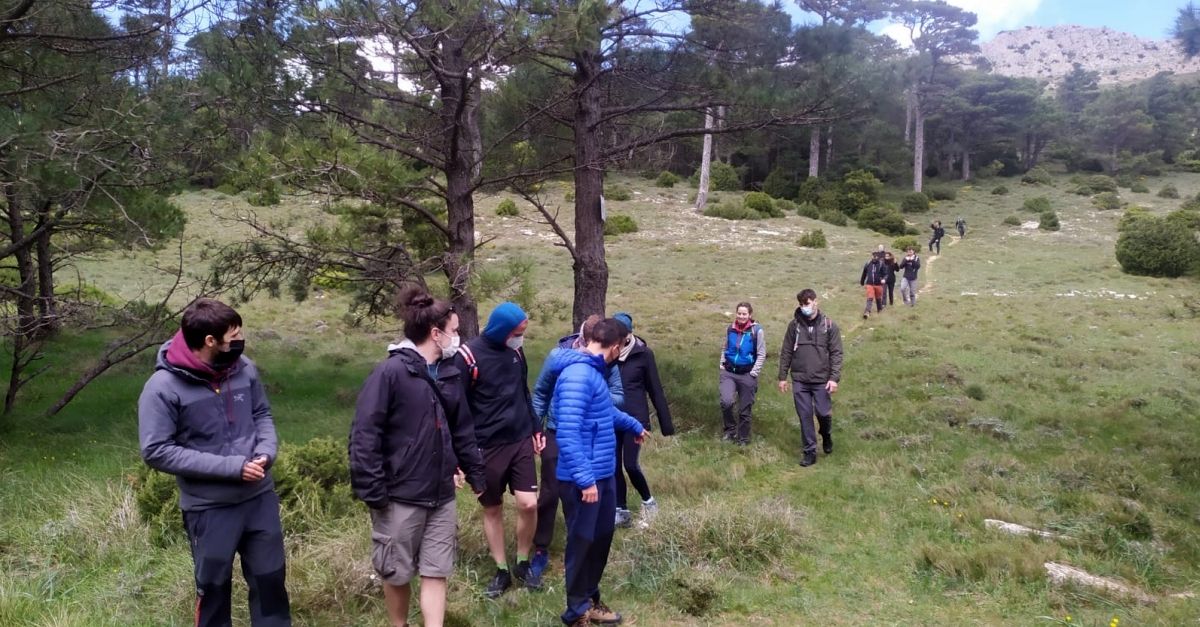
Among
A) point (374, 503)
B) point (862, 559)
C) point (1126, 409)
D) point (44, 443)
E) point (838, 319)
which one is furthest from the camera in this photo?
point (838, 319)

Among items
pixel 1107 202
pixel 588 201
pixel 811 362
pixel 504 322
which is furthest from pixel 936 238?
pixel 504 322

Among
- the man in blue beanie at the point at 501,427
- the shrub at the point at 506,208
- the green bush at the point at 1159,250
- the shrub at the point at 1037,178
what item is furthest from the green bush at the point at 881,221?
the man in blue beanie at the point at 501,427

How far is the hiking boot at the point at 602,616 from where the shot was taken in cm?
375

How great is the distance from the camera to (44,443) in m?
7.57

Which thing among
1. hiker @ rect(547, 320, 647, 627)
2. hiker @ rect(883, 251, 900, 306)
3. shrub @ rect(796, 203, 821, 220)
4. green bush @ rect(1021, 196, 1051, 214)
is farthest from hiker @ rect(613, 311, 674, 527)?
green bush @ rect(1021, 196, 1051, 214)

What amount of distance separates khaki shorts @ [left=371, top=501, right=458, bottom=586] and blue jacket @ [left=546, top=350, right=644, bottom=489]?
23.5 inches

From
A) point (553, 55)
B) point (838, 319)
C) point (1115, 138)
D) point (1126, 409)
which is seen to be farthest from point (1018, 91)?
point (553, 55)

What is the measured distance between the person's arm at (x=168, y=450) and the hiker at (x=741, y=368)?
5124 millimetres

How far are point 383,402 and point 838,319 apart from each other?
1403cm

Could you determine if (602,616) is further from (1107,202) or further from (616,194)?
(1107,202)

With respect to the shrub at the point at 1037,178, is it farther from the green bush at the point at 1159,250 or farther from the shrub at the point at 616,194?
the shrub at the point at 616,194

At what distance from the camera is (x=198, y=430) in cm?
296

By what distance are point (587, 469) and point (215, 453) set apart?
5.20ft

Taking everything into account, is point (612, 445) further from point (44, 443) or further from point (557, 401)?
point (44, 443)
